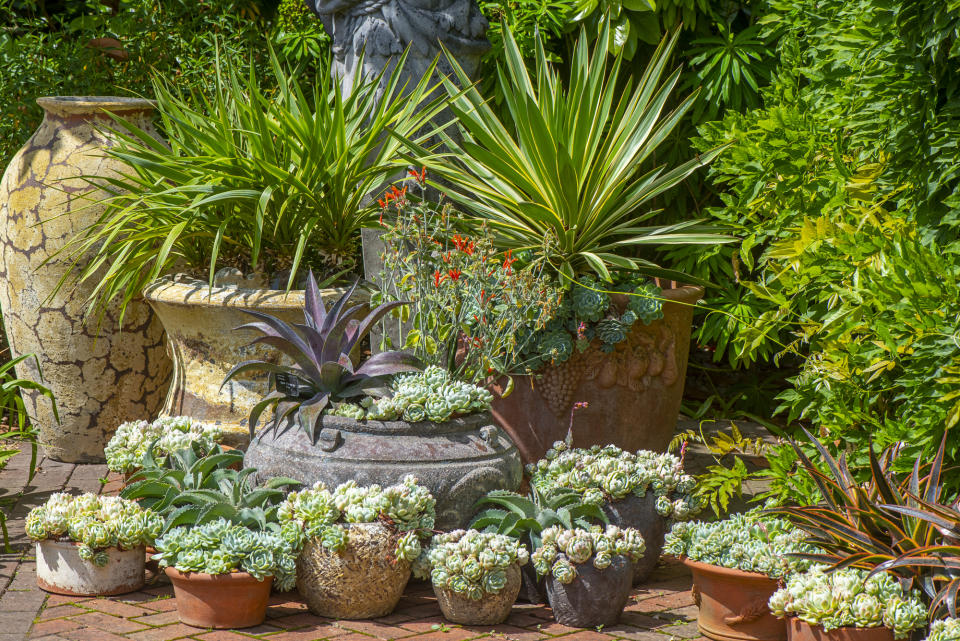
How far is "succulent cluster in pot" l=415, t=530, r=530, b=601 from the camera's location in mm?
3074

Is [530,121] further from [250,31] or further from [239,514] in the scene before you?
[250,31]

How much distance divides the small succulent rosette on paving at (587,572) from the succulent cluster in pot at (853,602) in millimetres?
453

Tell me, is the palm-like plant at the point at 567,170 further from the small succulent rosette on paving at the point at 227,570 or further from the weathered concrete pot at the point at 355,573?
the small succulent rosette on paving at the point at 227,570

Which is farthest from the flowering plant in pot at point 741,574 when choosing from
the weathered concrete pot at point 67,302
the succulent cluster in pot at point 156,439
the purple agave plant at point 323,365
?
the weathered concrete pot at point 67,302

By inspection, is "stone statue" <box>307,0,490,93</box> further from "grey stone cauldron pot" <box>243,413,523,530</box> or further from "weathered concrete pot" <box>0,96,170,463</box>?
"grey stone cauldron pot" <box>243,413,523,530</box>

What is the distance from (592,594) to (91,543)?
150 centimetres

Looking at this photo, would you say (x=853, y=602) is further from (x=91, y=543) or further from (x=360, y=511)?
(x=91, y=543)

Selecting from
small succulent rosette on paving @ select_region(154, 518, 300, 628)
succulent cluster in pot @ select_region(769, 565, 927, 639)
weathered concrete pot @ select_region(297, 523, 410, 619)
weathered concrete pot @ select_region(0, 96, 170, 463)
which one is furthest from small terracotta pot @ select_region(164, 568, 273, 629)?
weathered concrete pot @ select_region(0, 96, 170, 463)

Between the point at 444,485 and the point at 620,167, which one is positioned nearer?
the point at 444,485

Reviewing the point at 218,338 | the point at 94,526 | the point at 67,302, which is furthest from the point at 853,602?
the point at 67,302

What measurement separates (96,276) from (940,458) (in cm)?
358

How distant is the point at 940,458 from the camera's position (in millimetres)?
2893

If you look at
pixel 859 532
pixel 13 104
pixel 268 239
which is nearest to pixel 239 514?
pixel 268 239

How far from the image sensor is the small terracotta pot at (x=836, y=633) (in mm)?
2816
